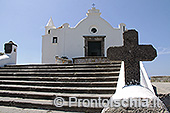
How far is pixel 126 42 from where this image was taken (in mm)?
3219

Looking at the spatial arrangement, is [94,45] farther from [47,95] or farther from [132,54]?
[132,54]

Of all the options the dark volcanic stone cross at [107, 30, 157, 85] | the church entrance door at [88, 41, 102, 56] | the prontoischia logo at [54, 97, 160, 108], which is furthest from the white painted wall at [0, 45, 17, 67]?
the church entrance door at [88, 41, 102, 56]

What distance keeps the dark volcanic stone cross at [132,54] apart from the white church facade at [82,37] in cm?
1232

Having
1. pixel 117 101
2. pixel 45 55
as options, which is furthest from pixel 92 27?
pixel 117 101

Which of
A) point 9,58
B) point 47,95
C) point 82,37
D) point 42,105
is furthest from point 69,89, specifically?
point 82,37

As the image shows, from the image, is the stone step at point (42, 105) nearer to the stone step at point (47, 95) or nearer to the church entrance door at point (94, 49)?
the stone step at point (47, 95)

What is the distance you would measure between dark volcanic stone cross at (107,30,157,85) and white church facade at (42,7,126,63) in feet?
40.4

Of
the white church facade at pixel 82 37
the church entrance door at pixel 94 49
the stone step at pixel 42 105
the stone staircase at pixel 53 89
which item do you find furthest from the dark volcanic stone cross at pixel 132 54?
the church entrance door at pixel 94 49

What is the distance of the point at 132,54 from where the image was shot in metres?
3.14

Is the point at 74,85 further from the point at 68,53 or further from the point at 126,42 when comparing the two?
the point at 68,53

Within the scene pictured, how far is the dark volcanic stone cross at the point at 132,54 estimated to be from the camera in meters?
3.03

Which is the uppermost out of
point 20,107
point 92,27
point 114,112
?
point 92,27

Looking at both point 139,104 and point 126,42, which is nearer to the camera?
point 139,104

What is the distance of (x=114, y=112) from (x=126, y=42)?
2100mm
